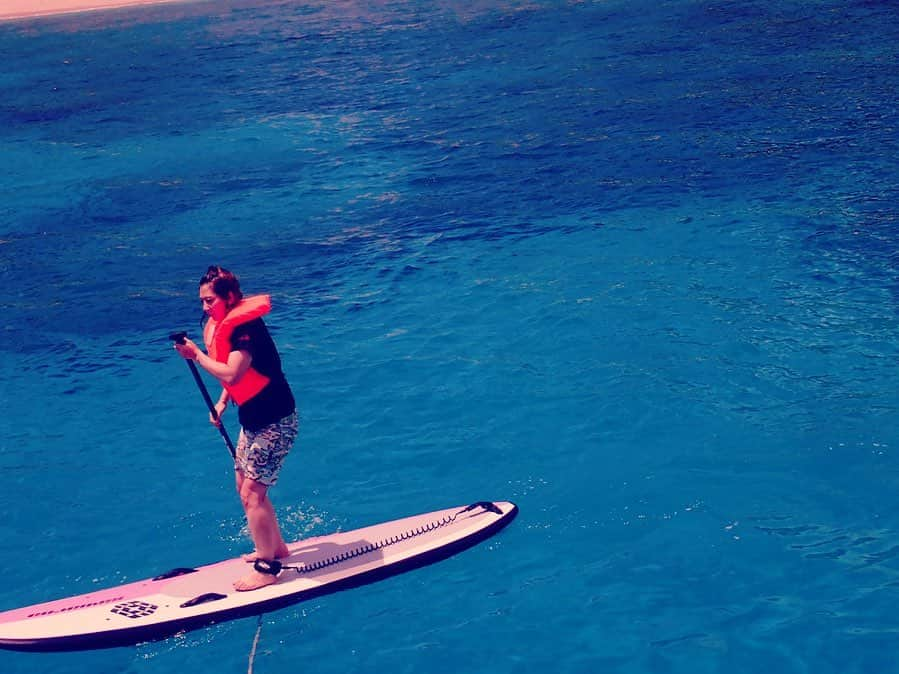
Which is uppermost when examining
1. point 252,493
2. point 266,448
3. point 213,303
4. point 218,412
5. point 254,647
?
point 213,303

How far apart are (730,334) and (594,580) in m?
4.08

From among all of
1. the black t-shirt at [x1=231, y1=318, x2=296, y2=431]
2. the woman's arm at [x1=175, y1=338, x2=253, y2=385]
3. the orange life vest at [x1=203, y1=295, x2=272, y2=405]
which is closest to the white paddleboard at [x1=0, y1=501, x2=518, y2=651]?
the black t-shirt at [x1=231, y1=318, x2=296, y2=431]

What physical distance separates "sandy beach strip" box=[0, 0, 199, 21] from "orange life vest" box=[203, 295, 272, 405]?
1880 inches

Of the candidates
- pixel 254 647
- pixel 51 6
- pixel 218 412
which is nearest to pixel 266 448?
pixel 218 412

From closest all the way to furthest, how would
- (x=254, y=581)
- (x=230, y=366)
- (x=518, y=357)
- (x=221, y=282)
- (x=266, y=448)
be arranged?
(x=230, y=366), (x=221, y=282), (x=266, y=448), (x=254, y=581), (x=518, y=357)

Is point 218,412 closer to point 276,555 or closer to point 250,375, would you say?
point 250,375

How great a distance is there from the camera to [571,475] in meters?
8.26

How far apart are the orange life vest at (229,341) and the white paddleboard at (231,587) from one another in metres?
1.45

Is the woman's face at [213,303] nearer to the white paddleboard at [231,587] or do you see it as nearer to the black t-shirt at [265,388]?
the black t-shirt at [265,388]

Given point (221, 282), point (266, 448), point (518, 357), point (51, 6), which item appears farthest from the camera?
point (51, 6)

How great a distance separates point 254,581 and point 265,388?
4.83 feet

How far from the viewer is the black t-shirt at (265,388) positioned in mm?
6309

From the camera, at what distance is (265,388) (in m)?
6.42

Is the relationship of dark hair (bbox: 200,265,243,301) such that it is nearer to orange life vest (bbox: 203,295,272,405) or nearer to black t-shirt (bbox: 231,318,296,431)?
orange life vest (bbox: 203,295,272,405)
